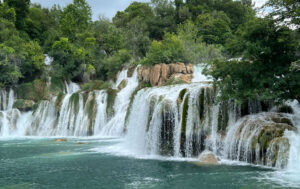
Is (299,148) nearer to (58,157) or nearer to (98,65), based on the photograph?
(58,157)

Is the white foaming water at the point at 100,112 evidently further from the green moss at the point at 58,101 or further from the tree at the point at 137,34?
the tree at the point at 137,34

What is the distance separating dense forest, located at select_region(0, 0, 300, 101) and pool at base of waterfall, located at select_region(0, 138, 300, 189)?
309 cm

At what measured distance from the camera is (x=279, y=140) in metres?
10.1

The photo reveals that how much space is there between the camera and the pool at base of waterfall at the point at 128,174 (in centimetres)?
886

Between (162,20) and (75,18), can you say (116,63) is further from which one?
(75,18)

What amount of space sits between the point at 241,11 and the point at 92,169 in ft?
135

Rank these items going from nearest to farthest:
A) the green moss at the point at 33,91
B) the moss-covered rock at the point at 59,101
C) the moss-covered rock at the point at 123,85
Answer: the moss-covered rock at the point at 59,101 < the moss-covered rock at the point at 123,85 < the green moss at the point at 33,91

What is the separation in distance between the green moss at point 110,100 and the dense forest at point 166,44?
12.8 feet

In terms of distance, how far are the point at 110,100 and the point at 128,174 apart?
51.5ft

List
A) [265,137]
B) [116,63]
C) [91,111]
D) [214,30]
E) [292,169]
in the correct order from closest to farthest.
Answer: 1. [292,169]
2. [265,137]
3. [91,111]
4. [116,63]
5. [214,30]

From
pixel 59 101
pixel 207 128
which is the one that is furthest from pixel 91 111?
pixel 207 128

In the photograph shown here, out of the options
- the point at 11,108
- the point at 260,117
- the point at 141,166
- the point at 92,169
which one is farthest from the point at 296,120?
the point at 11,108

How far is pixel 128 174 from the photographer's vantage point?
10.2 m

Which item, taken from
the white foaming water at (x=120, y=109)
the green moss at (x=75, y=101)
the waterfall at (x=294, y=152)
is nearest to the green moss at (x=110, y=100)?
the white foaming water at (x=120, y=109)
